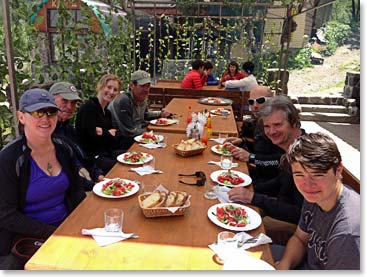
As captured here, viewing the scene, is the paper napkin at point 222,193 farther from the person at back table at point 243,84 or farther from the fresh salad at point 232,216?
the person at back table at point 243,84

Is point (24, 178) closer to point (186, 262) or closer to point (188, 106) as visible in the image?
point (186, 262)

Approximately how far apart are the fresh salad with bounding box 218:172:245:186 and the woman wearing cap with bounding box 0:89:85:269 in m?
0.98

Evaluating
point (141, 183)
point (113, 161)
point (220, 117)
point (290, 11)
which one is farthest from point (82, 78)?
point (290, 11)

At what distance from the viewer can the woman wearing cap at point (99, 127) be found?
3.30 metres

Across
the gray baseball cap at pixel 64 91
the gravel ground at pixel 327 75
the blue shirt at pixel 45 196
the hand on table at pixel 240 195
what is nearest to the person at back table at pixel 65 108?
the gray baseball cap at pixel 64 91

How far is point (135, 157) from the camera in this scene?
260 centimetres

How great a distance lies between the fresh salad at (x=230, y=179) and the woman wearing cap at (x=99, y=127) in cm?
152

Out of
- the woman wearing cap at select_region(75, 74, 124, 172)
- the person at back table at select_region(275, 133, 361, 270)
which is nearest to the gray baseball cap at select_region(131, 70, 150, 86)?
the woman wearing cap at select_region(75, 74, 124, 172)

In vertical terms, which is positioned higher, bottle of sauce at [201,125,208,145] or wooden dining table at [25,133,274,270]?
bottle of sauce at [201,125,208,145]

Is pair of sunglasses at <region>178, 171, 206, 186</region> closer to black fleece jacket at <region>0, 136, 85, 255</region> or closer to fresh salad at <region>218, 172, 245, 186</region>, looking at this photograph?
fresh salad at <region>218, 172, 245, 186</region>

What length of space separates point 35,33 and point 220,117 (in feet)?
7.54

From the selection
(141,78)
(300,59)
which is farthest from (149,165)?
(300,59)

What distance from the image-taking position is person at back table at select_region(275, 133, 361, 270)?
4.28 ft

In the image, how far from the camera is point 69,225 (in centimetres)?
166
